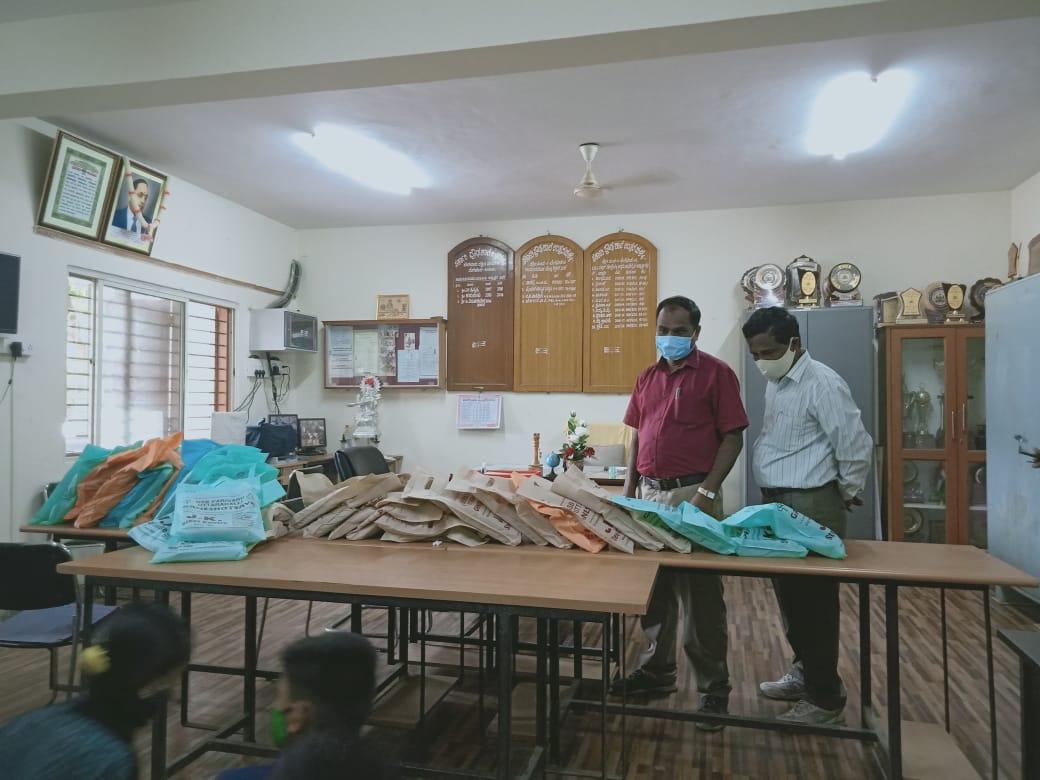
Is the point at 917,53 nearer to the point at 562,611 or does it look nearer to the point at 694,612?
the point at 694,612

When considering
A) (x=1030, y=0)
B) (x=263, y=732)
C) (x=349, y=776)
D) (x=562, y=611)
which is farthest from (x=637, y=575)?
(x=1030, y=0)

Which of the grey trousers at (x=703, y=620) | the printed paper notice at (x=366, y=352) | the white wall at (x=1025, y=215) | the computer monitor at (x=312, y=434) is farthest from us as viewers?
the printed paper notice at (x=366, y=352)

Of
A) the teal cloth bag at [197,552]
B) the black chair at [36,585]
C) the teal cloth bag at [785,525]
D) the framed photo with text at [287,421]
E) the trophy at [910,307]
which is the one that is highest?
the trophy at [910,307]

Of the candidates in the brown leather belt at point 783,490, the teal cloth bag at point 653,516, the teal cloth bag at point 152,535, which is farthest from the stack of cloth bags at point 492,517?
the brown leather belt at point 783,490

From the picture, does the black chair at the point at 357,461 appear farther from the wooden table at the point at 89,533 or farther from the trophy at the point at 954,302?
the trophy at the point at 954,302

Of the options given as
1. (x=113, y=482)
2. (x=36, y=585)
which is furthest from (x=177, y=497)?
(x=113, y=482)

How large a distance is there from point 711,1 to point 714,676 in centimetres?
227

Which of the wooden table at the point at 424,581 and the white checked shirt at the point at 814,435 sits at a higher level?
the white checked shirt at the point at 814,435

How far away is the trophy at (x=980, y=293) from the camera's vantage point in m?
4.98

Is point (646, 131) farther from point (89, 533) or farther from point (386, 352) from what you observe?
point (89, 533)

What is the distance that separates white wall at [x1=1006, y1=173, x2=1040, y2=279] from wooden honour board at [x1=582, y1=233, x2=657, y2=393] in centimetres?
256

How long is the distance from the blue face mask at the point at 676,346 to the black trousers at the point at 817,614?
0.62m

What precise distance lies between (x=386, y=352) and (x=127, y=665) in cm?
538

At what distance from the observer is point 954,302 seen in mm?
5035
